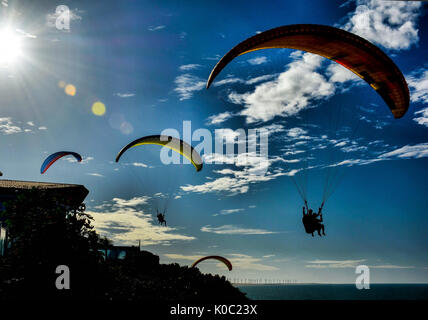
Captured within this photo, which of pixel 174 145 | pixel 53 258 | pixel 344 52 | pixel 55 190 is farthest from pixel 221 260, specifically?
pixel 344 52

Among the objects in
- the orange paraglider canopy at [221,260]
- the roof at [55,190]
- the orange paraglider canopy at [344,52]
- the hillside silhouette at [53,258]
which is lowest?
the orange paraglider canopy at [221,260]

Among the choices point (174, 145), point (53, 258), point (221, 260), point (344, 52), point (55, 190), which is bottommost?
point (221, 260)

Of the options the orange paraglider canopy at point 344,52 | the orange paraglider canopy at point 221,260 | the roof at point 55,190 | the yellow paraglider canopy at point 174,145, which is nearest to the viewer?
the orange paraglider canopy at point 344,52

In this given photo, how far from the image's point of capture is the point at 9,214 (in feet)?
43.2

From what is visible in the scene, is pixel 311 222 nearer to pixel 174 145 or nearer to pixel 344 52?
pixel 344 52

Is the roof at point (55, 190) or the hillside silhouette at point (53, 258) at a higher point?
the roof at point (55, 190)

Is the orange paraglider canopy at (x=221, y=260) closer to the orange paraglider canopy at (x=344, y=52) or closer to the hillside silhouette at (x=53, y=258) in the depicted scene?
the hillside silhouette at (x=53, y=258)

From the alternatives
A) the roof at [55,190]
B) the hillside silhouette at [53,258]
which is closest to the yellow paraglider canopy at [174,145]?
the roof at [55,190]

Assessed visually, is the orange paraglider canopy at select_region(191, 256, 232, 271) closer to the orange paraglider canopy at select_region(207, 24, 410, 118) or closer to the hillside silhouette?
the hillside silhouette

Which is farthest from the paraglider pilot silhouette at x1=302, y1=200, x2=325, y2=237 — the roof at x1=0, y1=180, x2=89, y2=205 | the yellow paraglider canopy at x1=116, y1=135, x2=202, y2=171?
the roof at x1=0, y1=180, x2=89, y2=205
